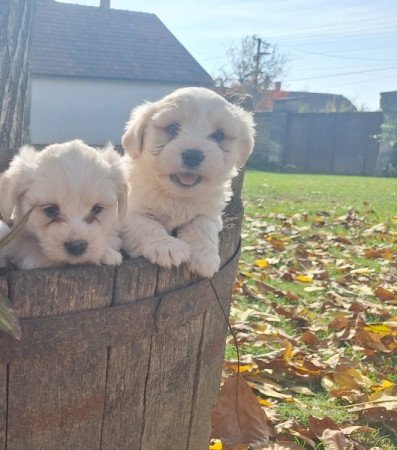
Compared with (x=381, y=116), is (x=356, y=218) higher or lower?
lower

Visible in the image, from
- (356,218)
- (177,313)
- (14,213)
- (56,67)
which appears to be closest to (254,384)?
(177,313)

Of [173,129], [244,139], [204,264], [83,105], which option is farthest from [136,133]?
[83,105]

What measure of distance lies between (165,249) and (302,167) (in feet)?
94.2

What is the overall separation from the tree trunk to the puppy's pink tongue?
0.93m

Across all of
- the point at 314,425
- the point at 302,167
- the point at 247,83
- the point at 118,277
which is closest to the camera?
the point at 118,277

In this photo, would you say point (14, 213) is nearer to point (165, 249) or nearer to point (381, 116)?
point (165, 249)

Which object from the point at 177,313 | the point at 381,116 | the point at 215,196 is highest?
the point at 381,116

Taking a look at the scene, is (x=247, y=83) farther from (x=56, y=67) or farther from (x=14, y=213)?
(x=14, y=213)

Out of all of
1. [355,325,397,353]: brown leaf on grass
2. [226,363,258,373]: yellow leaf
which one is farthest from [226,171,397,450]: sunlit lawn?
[226,363,258,373]: yellow leaf

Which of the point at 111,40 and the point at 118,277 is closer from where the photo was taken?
the point at 118,277

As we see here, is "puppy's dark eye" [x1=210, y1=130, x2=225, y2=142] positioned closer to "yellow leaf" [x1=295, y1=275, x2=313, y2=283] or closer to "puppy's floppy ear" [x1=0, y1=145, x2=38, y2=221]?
"puppy's floppy ear" [x1=0, y1=145, x2=38, y2=221]

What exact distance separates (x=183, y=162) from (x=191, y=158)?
1.6 inches

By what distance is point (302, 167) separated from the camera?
3008 centimetres

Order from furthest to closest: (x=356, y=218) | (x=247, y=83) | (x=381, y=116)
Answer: (x=247, y=83)
(x=381, y=116)
(x=356, y=218)
